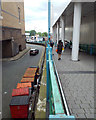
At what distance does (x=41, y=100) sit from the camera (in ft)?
17.8

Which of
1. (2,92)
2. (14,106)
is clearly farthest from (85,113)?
(2,92)

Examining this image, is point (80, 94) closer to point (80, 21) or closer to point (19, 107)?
point (19, 107)

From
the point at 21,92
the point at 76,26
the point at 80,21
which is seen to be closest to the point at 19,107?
the point at 21,92

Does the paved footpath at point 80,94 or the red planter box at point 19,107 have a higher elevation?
the paved footpath at point 80,94

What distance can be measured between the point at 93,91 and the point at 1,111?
15.3ft

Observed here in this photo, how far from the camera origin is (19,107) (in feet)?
17.4

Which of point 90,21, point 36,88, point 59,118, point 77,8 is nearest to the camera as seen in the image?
point 59,118

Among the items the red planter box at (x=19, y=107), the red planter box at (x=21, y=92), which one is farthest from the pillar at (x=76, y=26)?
the red planter box at (x=19, y=107)

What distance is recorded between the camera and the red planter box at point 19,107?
17.4 feet

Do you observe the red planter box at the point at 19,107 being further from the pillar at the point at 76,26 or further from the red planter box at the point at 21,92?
the pillar at the point at 76,26

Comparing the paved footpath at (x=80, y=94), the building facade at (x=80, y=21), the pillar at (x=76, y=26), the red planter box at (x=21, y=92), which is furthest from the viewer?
the building facade at (x=80, y=21)

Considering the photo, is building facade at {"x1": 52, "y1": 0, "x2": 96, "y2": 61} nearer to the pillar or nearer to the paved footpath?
the pillar

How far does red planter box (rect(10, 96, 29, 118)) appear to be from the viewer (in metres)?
5.30

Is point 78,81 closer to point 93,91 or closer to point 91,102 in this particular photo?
point 93,91
